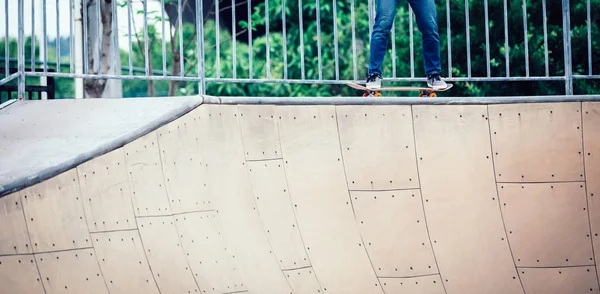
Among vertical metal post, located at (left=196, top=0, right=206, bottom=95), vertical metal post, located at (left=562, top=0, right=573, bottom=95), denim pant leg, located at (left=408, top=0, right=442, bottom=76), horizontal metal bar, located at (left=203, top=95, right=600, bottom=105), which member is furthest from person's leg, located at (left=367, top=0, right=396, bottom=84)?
vertical metal post, located at (left=562, top=0, right=573, bottom=95)

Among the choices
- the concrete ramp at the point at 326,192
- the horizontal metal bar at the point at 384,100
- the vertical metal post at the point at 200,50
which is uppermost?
the vertical metal post at the point at 200,50

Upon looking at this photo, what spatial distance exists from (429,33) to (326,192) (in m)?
1.93

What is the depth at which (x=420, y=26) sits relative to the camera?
5789mm

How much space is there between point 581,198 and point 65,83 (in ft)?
66.6

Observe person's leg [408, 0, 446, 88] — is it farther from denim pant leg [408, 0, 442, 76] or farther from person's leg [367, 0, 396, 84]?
person's leg [367, 0, 396, 84]

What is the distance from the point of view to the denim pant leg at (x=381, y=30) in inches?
222

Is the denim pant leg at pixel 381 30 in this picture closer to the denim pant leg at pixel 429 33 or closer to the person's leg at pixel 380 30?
the person's leg at pixel 380 30

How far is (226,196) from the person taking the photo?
436 centimetres

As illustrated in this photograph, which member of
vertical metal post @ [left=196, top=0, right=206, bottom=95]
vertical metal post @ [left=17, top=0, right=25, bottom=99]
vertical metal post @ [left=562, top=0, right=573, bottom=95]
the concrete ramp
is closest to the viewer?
the concrete ramp

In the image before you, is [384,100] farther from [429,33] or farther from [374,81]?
[429,33]

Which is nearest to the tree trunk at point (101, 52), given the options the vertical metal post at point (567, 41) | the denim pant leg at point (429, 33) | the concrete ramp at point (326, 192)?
the concrete ramp at point (326, 192)

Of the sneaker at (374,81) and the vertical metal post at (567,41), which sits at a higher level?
the vertical metal post at (567,41)

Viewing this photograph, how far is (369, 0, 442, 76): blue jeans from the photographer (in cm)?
564

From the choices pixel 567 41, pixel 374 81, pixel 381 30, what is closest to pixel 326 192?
pixel 374 81
